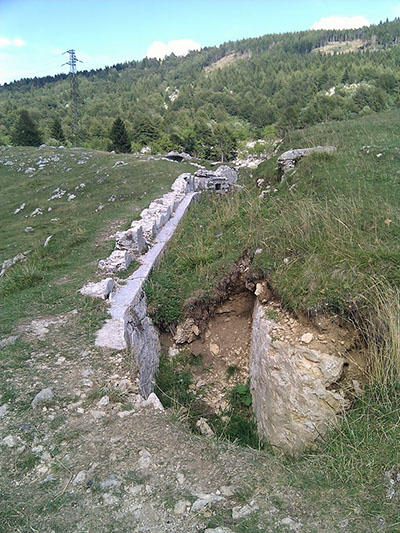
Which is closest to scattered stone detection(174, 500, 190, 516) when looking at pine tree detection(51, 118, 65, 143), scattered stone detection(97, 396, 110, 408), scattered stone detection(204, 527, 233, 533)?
scattered stone detection(204, 527, 233, 533)

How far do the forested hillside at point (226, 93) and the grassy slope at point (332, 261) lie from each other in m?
39.9

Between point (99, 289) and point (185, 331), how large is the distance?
1864mm

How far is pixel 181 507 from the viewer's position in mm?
2816

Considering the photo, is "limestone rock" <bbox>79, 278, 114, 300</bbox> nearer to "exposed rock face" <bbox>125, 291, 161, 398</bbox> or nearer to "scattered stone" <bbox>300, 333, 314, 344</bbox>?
"exposed rock face" <bbox>125, 291, 161, 398</bbox>

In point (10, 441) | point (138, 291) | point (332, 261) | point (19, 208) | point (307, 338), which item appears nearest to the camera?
point (10, 441)

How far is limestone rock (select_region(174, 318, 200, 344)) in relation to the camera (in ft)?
23.6

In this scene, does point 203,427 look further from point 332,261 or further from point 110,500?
point 332,261

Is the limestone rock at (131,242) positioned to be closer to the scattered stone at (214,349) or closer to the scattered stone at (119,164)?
the scattered stone at (214,349)

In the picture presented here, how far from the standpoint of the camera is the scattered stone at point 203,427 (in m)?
5.41

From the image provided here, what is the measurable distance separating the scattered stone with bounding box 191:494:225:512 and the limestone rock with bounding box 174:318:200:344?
4.30 metres

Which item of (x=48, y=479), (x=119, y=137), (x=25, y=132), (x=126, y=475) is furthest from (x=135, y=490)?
(x=25, y=132)

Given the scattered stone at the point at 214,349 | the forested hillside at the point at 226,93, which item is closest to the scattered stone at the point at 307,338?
the scattered stone at the point at 214,349

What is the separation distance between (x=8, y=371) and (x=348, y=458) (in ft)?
12.7

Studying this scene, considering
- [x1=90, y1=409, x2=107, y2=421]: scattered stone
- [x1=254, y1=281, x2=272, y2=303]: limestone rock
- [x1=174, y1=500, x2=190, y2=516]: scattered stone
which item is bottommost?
[x1=174, y1=500, x2=190, y2=516]: scattered stone
